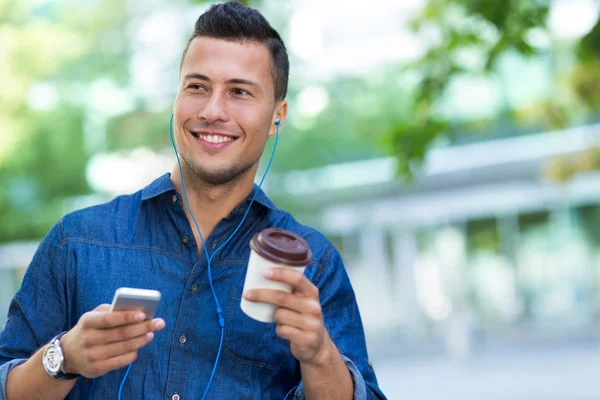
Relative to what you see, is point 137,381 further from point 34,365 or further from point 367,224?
point 367,224

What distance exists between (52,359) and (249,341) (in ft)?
1.67

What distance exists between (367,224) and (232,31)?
1748cm

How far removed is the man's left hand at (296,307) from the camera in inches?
64.4

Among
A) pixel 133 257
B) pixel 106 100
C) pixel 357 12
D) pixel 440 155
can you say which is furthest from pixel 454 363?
pixel 133 257

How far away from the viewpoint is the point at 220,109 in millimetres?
2117

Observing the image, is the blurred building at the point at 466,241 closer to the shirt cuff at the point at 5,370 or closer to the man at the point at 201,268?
the man at the point at 201,268

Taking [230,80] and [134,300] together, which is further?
[230,80]

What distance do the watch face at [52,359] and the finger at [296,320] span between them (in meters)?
0.49

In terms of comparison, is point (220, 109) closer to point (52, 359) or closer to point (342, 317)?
point (342, 317)

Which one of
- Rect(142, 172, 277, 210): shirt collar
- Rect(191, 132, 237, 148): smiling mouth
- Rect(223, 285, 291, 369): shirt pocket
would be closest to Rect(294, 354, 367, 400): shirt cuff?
Rect(223, 285, 291, 369): shirt pocket

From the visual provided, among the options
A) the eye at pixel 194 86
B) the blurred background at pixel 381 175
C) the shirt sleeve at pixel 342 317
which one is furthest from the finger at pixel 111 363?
the blurred background at pixel 381 175

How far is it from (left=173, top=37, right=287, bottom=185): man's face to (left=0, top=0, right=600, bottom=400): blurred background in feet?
28.1

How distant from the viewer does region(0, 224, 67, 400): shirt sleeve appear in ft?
6.65

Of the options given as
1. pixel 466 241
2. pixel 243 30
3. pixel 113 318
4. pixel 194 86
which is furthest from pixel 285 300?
pixel 466 241
